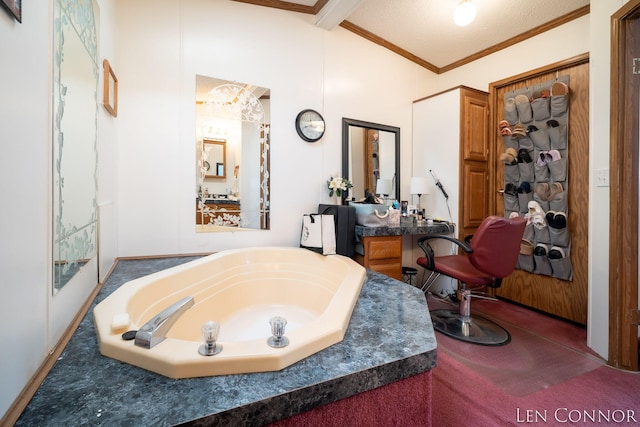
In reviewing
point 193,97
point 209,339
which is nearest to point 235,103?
point 193,97

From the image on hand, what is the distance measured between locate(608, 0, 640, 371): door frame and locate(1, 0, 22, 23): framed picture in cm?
267

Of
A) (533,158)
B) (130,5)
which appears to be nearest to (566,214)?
(533,158)

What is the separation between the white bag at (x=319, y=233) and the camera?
2492mm

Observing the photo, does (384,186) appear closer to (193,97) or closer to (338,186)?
(338,186)

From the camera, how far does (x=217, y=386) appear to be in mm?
738

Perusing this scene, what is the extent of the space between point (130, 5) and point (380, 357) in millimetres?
2909

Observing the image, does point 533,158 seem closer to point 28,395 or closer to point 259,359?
point 259,359

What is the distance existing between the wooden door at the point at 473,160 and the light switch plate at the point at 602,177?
1.16m

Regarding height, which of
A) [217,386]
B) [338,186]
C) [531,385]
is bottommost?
[531,385]

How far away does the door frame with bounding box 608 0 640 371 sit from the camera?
171cm

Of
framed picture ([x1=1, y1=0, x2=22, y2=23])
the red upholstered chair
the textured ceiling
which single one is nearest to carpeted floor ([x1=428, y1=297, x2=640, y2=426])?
the red upholstered chair

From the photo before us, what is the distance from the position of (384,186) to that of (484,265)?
1.50 meters

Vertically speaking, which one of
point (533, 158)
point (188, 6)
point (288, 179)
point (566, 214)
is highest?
point (188, 6)

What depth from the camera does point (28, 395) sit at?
69 cm
